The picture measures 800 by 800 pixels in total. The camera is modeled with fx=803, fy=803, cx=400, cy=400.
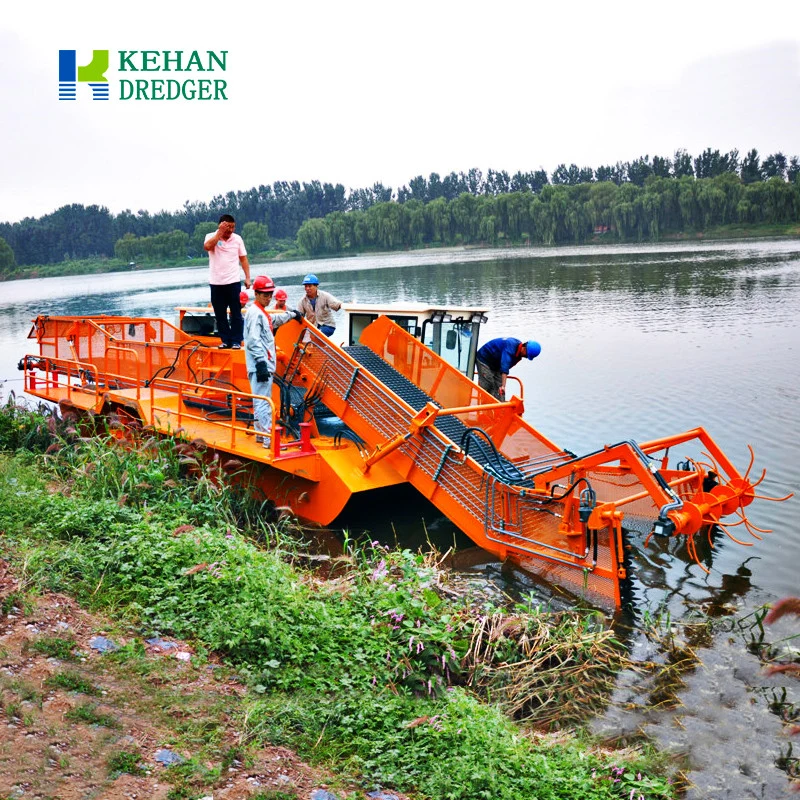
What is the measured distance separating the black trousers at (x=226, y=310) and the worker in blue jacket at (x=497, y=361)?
3.65 metres

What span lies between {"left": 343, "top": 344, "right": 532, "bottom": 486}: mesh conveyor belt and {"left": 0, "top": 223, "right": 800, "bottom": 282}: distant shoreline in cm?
6798

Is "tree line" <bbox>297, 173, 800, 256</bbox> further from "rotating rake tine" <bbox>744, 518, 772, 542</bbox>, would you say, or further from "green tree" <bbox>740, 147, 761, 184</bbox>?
"rotating rake tine" <bbox>744, 518, 772, 542</bbox>

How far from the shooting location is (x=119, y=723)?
4402mm

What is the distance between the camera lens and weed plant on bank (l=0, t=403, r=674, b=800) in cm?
467

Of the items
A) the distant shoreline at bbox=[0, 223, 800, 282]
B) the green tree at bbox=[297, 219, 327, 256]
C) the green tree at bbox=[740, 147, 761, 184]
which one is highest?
the green tree at bbox=[740, 147, 761, 184]

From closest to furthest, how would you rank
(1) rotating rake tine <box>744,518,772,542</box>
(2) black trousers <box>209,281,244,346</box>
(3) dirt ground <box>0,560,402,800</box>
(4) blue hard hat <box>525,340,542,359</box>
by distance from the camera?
(3) dirt ground <box>0,560,402,800</box>, (1) rotating rake tine <box>744,518,772,542</box>, (4) blue hard hat <box>525,340,542,359</box>, (2) black trousers <box>209,281,244,346</box>

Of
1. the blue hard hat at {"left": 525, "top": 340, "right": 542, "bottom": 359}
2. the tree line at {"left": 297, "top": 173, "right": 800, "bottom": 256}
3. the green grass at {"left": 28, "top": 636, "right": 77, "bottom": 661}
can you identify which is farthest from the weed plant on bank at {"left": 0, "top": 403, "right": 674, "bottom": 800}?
the tree line at {"left": 297, "top": 173, "right": 800, "bottom": 256}

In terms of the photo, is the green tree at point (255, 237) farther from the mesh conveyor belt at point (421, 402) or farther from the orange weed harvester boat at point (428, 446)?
the mesh conveyor belt at point (421, 402)

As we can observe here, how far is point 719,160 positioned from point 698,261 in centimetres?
7529

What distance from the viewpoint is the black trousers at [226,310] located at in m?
12.1

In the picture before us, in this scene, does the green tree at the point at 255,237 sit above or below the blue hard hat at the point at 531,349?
above

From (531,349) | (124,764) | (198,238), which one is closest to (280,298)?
(531,349)

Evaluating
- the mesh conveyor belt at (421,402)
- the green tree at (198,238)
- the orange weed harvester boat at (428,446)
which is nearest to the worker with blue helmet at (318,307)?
the orange weed harvester boat at (428,446)

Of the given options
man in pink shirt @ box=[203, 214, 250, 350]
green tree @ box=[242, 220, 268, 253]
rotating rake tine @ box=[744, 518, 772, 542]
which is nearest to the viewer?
rotating rake tine @ box=[744, 518, 772, 542]
